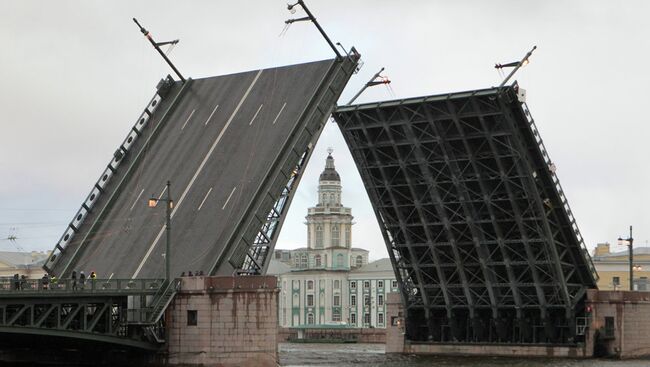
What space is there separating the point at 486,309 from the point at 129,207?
58.3 ft

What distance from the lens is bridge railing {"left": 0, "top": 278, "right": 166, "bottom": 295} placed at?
1716 inches

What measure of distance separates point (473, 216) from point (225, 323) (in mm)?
16119

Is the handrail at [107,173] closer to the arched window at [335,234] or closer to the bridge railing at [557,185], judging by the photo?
the bridge railing at [557,185]

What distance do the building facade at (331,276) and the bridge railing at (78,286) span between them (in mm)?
84533

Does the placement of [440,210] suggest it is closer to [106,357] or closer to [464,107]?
[464,107]

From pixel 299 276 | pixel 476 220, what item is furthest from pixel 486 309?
pixel 299 276

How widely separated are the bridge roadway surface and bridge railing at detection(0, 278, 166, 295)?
2533mm

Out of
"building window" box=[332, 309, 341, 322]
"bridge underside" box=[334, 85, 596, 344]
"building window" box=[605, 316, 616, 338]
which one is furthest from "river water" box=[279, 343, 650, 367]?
"building window" box=[332, 309, 341, 322]

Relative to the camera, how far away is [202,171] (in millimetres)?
52281

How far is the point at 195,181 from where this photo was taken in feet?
171

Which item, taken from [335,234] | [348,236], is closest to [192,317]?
[335,234]

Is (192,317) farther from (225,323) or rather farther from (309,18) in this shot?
(309,18)

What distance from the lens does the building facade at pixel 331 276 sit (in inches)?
5256

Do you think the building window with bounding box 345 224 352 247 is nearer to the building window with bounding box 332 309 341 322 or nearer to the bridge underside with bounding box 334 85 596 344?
the building window with bounding box 332 309 341 322
